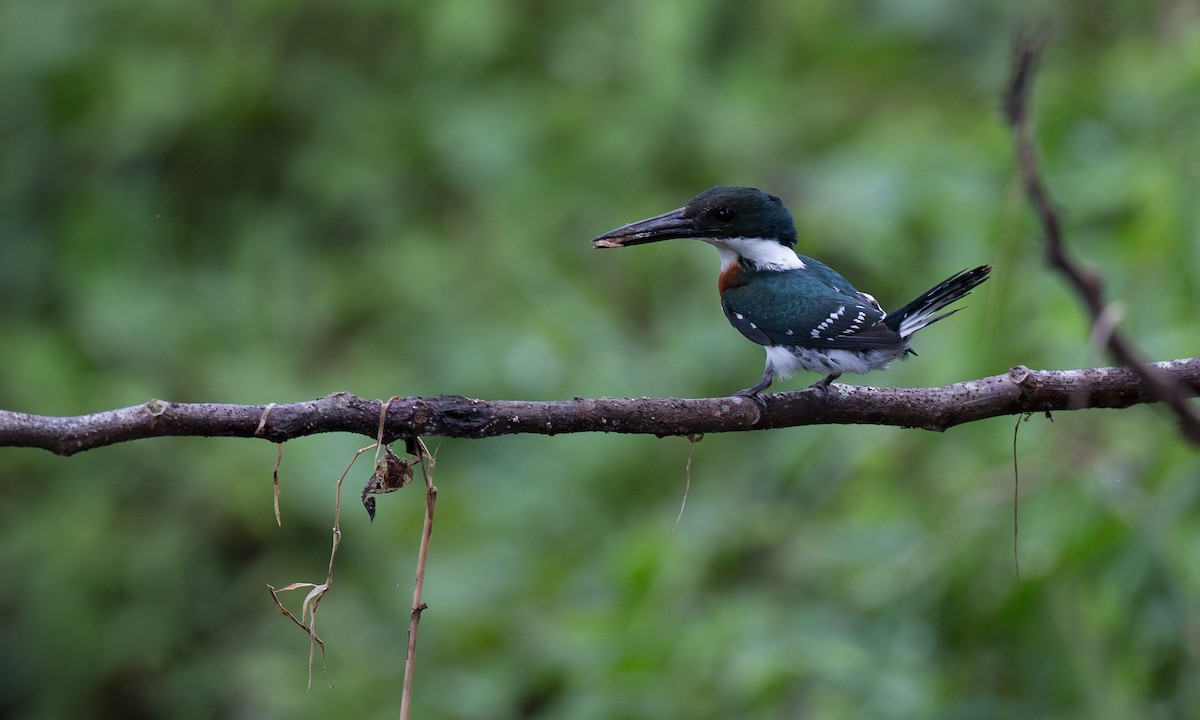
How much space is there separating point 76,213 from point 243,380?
48.5 inches

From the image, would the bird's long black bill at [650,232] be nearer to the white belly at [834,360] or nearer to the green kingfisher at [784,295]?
the green kingfisher at [784,295]

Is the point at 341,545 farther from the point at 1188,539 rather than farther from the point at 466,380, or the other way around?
the point at 1188,539

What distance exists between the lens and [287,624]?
414 centimetres

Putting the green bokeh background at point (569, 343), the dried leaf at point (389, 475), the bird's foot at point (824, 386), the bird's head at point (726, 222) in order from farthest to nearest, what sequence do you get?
the green bokeh background at point (569, 343), the bird's head at point (726, 222), the bird's foot at point (824, 386), the dried leaf at point (389, 475)

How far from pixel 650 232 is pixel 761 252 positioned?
1.22 ft

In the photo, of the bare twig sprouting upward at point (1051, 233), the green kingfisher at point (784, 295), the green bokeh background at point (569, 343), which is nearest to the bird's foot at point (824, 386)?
the green kingfisher at point (784, 295)

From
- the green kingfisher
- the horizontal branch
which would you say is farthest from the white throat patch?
the horizontal branch

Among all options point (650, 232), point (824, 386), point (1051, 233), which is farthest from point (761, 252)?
point (1051, 233)

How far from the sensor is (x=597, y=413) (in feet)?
5.10

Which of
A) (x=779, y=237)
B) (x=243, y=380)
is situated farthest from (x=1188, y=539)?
(x=243, y=380)

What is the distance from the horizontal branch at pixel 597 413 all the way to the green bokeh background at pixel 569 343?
2.36 ft

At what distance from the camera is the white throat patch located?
2391mm

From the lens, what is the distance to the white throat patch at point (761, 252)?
239cm

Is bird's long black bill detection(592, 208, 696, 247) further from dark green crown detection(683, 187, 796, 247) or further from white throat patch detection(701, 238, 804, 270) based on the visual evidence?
white throat patch detection(701, 238, 804, 270)
